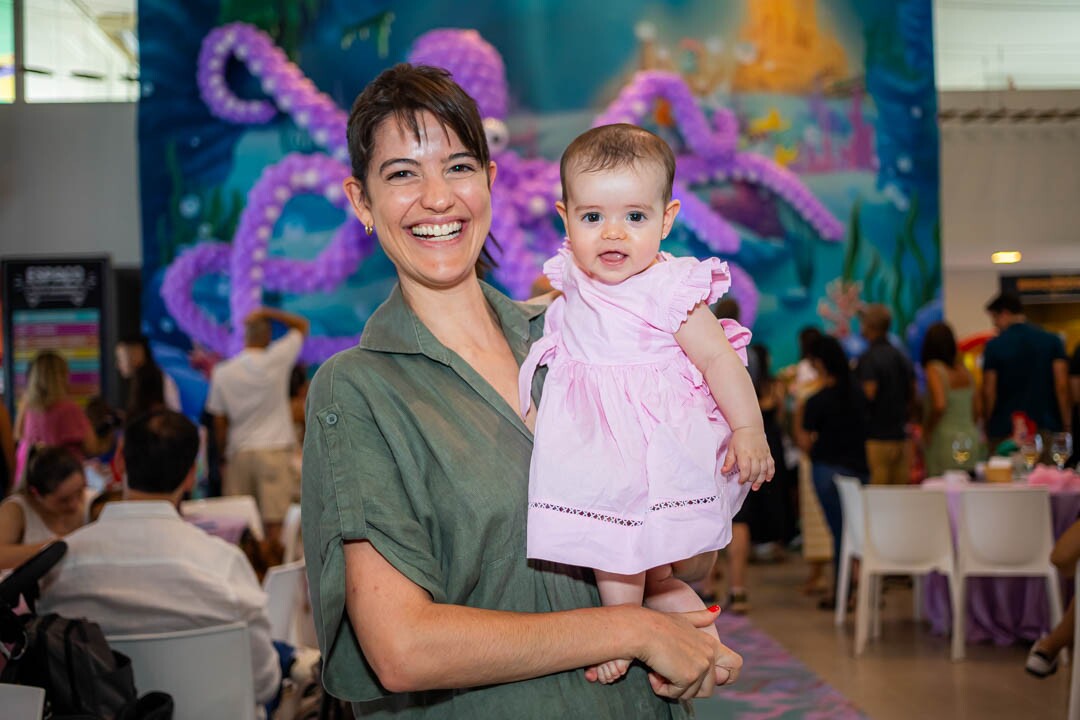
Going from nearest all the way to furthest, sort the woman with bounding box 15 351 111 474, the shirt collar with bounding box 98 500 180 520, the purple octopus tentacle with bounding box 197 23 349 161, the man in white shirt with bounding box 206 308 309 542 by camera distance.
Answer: the shirt collar with bounding box 98 500 180 520 → the woman with bounding box 15 351 111 474 → the man in white shirt with bounding box 206 308 309 542 → the purple octopus tentacle with bounding box 197 23 349 161

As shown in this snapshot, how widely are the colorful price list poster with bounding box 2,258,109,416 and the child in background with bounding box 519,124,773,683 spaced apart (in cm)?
944

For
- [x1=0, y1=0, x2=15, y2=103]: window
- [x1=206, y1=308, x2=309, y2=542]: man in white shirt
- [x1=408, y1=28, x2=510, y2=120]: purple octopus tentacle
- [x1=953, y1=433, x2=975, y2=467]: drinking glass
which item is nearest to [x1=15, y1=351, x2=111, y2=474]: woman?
[x1=206, y1=308, x2=309, y2=542]: man in white shirt

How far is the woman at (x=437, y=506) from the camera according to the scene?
56.4 inches

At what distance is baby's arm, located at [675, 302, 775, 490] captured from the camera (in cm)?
173

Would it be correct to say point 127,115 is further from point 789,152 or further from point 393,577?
point 393,577

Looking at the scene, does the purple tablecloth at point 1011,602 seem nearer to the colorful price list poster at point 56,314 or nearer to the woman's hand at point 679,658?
the woman's hand at point 679,658

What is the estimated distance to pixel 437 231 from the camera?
5.55 ft

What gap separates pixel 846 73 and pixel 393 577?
10.2 metres

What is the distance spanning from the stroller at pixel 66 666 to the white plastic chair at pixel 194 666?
21 centimetres

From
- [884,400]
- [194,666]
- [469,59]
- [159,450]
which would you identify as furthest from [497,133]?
[194,666]

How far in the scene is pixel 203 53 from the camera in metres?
10.3

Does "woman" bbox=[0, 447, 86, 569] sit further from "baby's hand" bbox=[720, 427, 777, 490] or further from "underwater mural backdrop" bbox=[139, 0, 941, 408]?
"underwater mural backdrop" bbox=[139, 0, 941, 408]

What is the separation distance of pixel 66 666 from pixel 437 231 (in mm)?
1680

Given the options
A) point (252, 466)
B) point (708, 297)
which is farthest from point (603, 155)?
point (252, 466)
